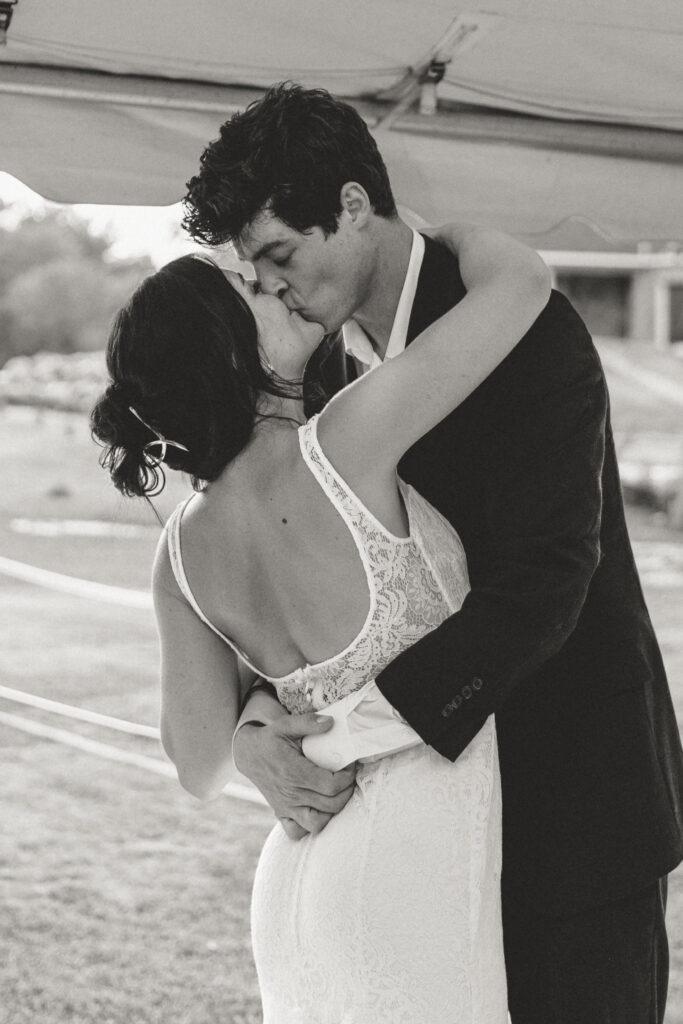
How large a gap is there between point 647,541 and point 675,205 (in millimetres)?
13756

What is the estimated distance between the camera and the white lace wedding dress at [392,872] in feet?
5.83

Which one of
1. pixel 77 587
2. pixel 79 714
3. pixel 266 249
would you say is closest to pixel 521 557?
pixel 266 249

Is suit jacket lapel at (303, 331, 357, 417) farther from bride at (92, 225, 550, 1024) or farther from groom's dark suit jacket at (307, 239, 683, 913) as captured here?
bride at (92, 225, 550, 1024)

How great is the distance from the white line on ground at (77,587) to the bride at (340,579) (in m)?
10.9

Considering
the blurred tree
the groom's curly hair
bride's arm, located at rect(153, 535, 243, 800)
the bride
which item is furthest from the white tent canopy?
the blurred tree

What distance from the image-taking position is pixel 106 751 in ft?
26.4

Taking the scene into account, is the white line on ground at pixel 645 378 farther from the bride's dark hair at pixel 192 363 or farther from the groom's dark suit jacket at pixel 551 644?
the bride's dark hair at pixel 192 363

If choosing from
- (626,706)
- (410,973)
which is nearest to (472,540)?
(626,706)

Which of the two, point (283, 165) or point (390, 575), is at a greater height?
point (283, 165)

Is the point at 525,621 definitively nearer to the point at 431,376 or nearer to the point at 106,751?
the point at 431,376

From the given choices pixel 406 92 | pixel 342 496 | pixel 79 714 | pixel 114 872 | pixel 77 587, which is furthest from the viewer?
pixel 77 587

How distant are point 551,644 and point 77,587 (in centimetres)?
1141

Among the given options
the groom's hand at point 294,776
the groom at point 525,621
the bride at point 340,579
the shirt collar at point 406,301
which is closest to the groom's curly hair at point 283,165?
the groom at point 525,621

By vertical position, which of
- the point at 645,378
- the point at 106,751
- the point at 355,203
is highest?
the point at 355,203
